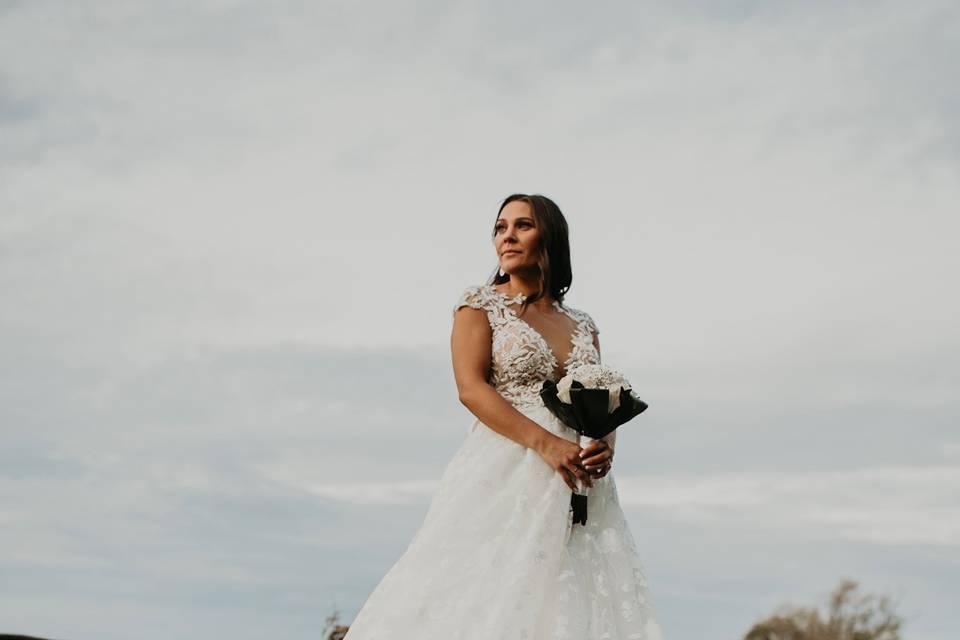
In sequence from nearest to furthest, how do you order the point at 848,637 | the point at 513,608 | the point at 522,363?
the point at 513,608 < the point at 522,363 < the point at 848,637

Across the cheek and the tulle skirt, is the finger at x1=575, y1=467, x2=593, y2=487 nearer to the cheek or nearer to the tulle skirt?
the tulle skirt

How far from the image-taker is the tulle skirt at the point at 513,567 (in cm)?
491

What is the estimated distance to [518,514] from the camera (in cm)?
521

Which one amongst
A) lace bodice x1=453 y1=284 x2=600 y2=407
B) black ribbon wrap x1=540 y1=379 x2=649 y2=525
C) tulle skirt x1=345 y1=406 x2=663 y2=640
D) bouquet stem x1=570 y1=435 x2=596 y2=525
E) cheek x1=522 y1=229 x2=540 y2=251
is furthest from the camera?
cheek x1=522 y1=229 x2=540 y2=251

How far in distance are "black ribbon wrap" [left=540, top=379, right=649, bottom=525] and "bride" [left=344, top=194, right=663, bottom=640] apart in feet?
0.27

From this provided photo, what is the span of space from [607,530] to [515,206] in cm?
183

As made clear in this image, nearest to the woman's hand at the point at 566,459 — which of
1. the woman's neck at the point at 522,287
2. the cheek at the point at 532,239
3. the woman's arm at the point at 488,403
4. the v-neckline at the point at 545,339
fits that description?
the woman's arm at the point at 488,403

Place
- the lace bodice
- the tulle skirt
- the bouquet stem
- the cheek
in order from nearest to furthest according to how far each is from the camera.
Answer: the tulle skirt → the bouquet stem → the lace bodice → the cheek

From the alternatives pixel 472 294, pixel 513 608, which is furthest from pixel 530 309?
pixel 513 608

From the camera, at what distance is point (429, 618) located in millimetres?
4977

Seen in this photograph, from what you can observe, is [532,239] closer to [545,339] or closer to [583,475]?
[545,339]

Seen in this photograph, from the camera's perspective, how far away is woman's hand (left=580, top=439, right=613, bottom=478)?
205 inches

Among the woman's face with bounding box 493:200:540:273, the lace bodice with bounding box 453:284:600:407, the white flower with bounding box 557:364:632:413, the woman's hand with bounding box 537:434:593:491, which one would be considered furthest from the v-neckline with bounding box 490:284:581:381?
the woman's hand with bounding box 537:434:593:491

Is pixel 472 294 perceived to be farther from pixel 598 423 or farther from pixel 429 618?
pixel 429 618
